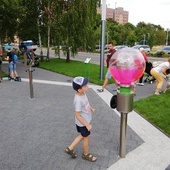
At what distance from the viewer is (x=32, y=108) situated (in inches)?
251

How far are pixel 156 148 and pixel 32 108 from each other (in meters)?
3.73

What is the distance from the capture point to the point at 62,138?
444cm

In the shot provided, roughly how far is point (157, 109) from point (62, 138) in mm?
3233

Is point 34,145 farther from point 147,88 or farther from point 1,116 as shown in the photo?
point 147,88

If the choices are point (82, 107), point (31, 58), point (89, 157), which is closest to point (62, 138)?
point (89, 157)

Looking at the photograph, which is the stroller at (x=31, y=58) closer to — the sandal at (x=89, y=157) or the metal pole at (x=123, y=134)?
the sandal at (x=89, y=157)

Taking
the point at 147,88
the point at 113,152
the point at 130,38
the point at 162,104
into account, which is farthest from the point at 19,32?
the point at 130,38

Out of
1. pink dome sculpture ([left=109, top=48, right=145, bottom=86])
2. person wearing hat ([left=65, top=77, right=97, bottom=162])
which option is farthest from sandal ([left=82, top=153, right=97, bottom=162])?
pink dome sculpture ([left=109, top=48, right=145, bottom=86])

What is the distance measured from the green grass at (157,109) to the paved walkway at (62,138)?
0.23 m

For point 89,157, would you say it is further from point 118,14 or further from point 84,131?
point 118,14

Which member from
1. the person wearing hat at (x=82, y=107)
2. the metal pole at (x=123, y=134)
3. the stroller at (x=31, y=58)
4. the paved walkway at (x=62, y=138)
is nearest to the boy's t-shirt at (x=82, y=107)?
the person wearing hat at (x=82, y=107)

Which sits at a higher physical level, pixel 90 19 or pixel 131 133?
pixel 90 19

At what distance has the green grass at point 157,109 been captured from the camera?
5.25 meters

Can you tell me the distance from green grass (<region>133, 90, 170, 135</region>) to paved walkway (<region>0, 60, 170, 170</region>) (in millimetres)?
230
